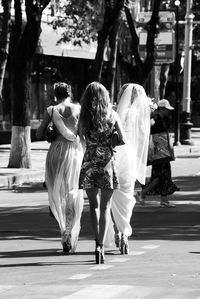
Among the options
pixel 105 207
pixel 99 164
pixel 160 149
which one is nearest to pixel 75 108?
pixel 99 164

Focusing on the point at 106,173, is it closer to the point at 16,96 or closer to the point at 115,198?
the point at 115,198

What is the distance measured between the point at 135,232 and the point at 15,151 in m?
10.6

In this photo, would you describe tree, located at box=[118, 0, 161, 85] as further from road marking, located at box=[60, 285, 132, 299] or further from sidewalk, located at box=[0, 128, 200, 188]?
road marking, located at box=[60, 285, 132, 299]

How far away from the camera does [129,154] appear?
401 inches

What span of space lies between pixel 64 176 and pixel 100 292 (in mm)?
2971

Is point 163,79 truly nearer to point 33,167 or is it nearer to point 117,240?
point 33,167

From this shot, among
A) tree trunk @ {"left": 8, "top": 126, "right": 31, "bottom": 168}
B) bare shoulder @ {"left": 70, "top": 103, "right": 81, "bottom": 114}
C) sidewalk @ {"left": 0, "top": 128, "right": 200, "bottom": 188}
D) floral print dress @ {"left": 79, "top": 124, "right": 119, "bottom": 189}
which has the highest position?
bare shoulder @ {"left": 70, "top": 103, "right": 81, "bottom": 114}

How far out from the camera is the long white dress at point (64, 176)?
10.2 meters

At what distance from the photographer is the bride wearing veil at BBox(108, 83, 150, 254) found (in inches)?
395

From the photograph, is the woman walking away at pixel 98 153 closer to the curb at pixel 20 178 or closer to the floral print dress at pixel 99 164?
the floral print dress at pixel 99 164

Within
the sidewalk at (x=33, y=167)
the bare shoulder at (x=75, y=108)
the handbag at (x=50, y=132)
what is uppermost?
the bare shoulder at (x=75, y=108)

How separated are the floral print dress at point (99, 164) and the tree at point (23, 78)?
12671 mm

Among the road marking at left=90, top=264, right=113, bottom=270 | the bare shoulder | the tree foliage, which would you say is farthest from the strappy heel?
the tree foliage

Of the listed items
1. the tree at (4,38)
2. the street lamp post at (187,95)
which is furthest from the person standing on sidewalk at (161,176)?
the street lamp post at (187,95)
